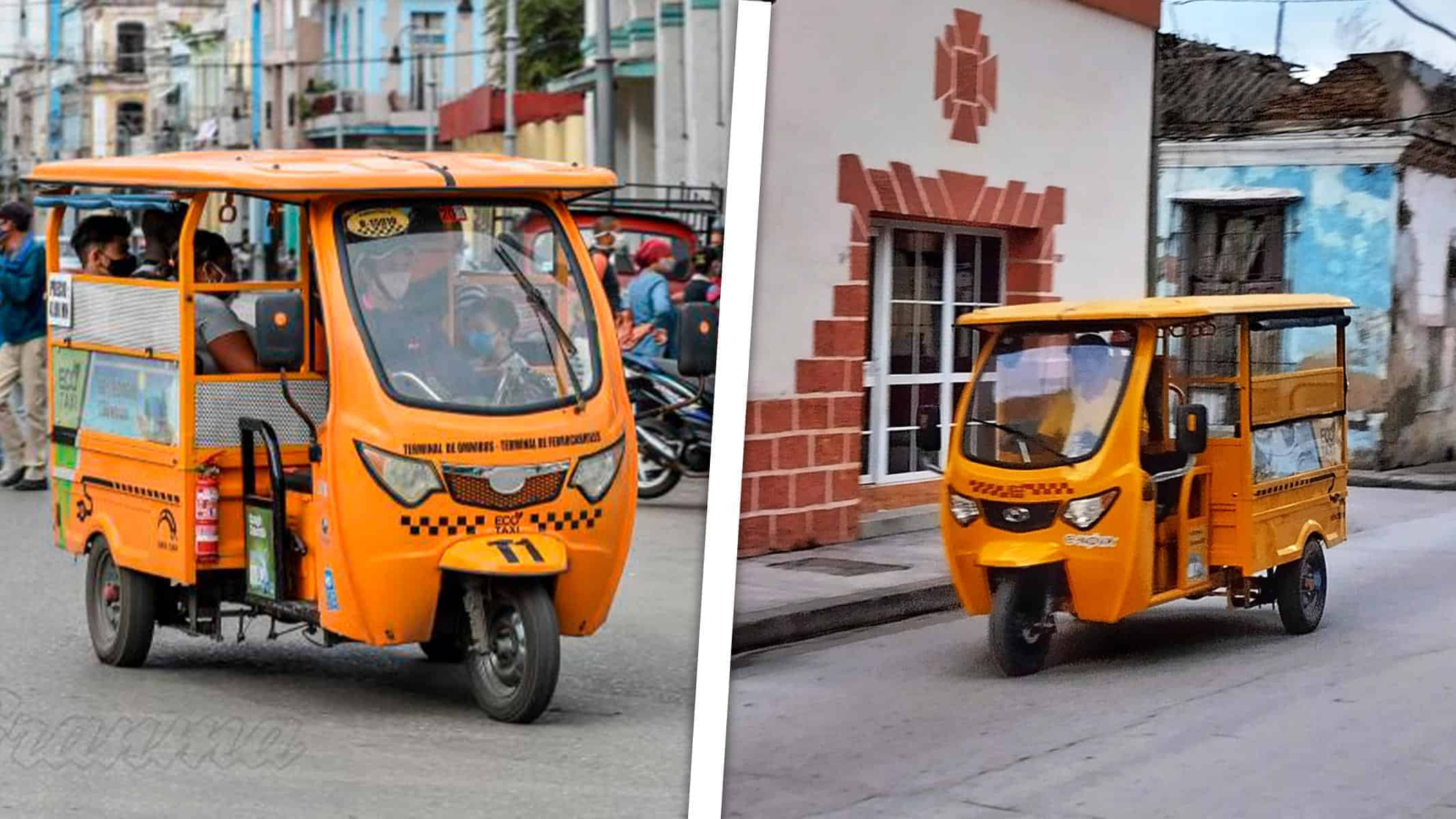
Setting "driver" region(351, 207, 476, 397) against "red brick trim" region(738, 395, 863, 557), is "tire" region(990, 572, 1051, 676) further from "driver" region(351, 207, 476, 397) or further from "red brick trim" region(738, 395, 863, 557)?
"driver" region(351, 207, 476, 397)

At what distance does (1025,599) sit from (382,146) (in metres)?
38.0

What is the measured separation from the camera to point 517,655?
477 cm

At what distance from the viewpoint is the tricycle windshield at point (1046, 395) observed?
2508 millimetres

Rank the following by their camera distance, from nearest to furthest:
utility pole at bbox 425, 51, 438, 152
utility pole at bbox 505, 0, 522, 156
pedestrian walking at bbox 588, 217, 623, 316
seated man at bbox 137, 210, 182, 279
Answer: seated man at bbox 137, 210, 182, 279 < pedestrian walking at bbox 588, 217, 623, 316 < utility pole at bbox 505, 0, 522, 156 < utility pole at bbox 425, 51, 438, 152

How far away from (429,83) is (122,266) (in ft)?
106

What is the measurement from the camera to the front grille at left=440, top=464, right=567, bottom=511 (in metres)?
4.62

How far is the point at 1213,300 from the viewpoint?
242 cm

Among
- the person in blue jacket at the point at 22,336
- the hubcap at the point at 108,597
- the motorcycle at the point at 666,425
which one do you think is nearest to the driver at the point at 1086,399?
the hubcap at the point at 108,597

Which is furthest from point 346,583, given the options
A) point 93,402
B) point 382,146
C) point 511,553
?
point 382,146

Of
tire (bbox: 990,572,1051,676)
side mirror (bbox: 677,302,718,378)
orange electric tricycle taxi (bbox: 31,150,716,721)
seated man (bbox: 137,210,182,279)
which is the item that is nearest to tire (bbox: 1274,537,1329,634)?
tire (bbox: 990,572,1051,676)

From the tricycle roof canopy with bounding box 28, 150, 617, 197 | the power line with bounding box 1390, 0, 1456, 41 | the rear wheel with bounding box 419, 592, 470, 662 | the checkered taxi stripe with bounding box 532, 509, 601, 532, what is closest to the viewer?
the power line with bounding box 1390, 0, 1456, 41

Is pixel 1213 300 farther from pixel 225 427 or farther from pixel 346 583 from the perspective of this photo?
pixel 225 427

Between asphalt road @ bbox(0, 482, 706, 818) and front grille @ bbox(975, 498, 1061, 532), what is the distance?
88cm

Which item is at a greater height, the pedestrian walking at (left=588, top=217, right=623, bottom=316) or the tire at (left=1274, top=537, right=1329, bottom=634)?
the pedestrian walking at (left=588, top=217, right=623, bottom=316)
